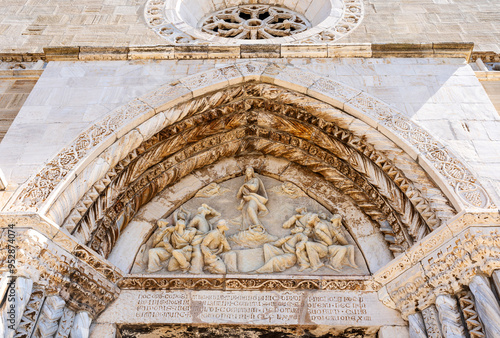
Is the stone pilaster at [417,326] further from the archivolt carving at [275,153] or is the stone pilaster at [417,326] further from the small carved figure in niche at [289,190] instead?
the small carved figure in niche at [289,190]

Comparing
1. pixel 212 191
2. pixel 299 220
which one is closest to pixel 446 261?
pixel 299 220

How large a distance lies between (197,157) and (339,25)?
10.4 ft

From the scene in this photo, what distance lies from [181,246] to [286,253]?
3.83 ft

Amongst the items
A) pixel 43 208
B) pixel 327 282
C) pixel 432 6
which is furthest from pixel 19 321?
pixel 432 6

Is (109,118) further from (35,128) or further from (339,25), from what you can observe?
(339,25)

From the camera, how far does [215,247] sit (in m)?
6.38

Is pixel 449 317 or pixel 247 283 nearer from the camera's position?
pixel 449 317

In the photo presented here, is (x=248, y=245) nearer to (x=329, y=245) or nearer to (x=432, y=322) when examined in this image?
(x=329, y=245)

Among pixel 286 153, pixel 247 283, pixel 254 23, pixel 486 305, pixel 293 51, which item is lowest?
pixel 486 305

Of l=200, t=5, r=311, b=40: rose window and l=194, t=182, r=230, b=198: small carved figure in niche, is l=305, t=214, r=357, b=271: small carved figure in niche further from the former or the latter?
l=200, t=5, r=311, b=40: rose window

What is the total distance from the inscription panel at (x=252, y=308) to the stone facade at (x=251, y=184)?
0.05 ft

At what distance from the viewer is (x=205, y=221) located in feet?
21.8

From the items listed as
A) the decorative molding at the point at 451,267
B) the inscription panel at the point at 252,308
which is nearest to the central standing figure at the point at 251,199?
the inscription panel at the point at 252,308

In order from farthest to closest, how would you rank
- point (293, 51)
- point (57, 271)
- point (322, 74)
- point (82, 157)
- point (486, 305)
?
point (293, 51) < point (322, 74) < point (82, 157) < point (57, 271) < point (486, 305)
